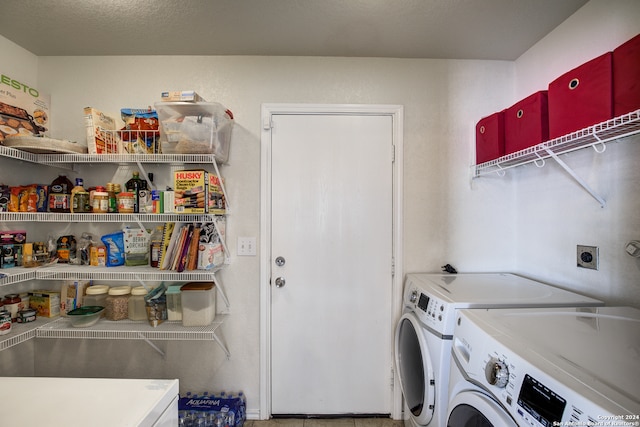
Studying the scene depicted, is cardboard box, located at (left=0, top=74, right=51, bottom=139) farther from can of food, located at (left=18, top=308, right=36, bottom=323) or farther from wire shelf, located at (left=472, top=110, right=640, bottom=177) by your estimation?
wire shelf, located at (left=472, top=110, right=640, bottom=177)

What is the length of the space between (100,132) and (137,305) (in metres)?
1.08

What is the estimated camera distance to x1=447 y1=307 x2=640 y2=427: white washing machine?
598 millimetres

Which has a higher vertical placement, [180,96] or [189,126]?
[180,96]

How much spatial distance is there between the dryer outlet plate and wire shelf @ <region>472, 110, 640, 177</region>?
0.48 meters

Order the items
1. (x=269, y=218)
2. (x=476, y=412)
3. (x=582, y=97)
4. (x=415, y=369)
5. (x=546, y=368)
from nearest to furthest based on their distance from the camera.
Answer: (x=546, y=368) < (x=476, y=412) < (x=582, y=97) < (x=415, y=369) < (x=269, y=218)

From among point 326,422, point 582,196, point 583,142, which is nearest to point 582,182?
point 582,196

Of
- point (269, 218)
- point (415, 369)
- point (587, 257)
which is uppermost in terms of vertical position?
point (269, 218)

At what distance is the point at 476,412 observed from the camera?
2.88 feet

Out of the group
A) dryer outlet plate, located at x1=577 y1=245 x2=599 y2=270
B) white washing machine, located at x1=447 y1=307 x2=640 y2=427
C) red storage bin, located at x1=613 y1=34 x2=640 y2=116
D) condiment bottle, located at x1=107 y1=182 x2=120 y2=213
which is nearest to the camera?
white washing machine, located at x1=447 y1=307 x2=640 y2=427

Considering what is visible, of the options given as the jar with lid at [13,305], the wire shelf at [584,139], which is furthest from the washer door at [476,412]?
the jar with lid at [13,305]

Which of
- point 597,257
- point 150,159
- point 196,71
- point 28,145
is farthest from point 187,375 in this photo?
point 597,257

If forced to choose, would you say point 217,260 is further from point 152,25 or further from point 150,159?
point 152,25

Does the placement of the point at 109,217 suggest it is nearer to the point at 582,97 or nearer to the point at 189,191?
the point at 189,191

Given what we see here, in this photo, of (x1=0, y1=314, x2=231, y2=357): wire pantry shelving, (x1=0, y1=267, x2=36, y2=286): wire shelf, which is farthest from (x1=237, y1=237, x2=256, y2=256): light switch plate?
(x1=0, y1=267, x2=36, y2=286): wire shelf
